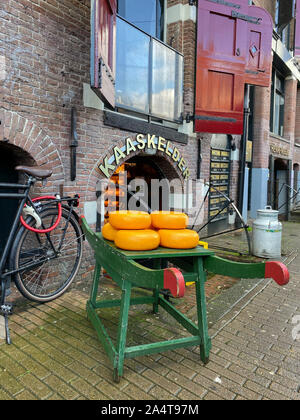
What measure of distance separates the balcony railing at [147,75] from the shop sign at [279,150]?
22.4ft

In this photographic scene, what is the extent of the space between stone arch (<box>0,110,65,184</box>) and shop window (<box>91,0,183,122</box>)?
1.09 m

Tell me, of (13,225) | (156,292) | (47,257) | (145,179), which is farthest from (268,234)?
(13,225)

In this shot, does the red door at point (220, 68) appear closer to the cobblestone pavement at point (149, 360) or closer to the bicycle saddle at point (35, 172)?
the bicycle saddle at point (35, 172)

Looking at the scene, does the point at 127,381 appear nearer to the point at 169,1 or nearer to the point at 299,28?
the point at 169,1

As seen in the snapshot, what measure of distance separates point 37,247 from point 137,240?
6.16ft

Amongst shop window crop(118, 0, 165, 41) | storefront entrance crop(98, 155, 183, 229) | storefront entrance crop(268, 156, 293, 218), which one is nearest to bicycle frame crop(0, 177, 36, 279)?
storefront entrance crop(98, 155, 183, 229)

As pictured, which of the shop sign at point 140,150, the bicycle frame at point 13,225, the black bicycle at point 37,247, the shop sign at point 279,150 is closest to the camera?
the bicycle frame at point 13,225

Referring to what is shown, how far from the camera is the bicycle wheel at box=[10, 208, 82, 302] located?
3309 millimetres

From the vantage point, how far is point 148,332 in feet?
9.87

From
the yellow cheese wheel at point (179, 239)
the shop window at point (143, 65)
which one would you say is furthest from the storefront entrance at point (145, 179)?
the yellow cheese wheel at point (179, 239)

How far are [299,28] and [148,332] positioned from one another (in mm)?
14938

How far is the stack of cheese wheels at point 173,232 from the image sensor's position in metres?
2.43
